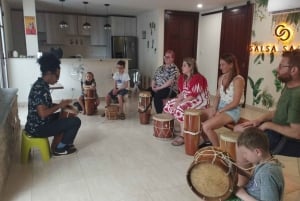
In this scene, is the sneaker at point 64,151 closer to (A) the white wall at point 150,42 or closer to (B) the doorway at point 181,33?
(A) the white wall at point 150,42

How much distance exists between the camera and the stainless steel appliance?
8.50 m

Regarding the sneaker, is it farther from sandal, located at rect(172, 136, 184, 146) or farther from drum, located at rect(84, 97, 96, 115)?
drum, located at rect(84, 97, 96, 115)

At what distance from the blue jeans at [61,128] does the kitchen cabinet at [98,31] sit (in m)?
6.29

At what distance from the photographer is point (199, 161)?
1387 mm

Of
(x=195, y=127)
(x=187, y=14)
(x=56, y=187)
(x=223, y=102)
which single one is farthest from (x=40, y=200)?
(x=187, y=14)

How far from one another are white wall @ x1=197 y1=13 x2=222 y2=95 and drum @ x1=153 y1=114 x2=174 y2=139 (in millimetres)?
3725

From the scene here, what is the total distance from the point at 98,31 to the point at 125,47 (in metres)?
1.18

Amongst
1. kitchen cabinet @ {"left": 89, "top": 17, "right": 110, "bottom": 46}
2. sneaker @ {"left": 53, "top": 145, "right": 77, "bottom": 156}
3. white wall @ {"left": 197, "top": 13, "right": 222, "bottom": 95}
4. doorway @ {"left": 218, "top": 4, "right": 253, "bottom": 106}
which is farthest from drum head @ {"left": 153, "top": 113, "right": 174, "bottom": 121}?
kitchen cabinet @ {"left": 89, "top": 17, "right": 110, "bottom": 46}

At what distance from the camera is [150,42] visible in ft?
25.2

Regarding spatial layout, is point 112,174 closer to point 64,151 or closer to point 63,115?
point 64,151

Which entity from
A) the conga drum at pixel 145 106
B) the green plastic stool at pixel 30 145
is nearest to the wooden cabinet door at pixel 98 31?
the conga drum at pixel 145 106

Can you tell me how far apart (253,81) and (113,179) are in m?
4.32

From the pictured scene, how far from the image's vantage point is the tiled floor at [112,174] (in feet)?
7.21

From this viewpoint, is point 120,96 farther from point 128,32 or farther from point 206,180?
point 128,32
